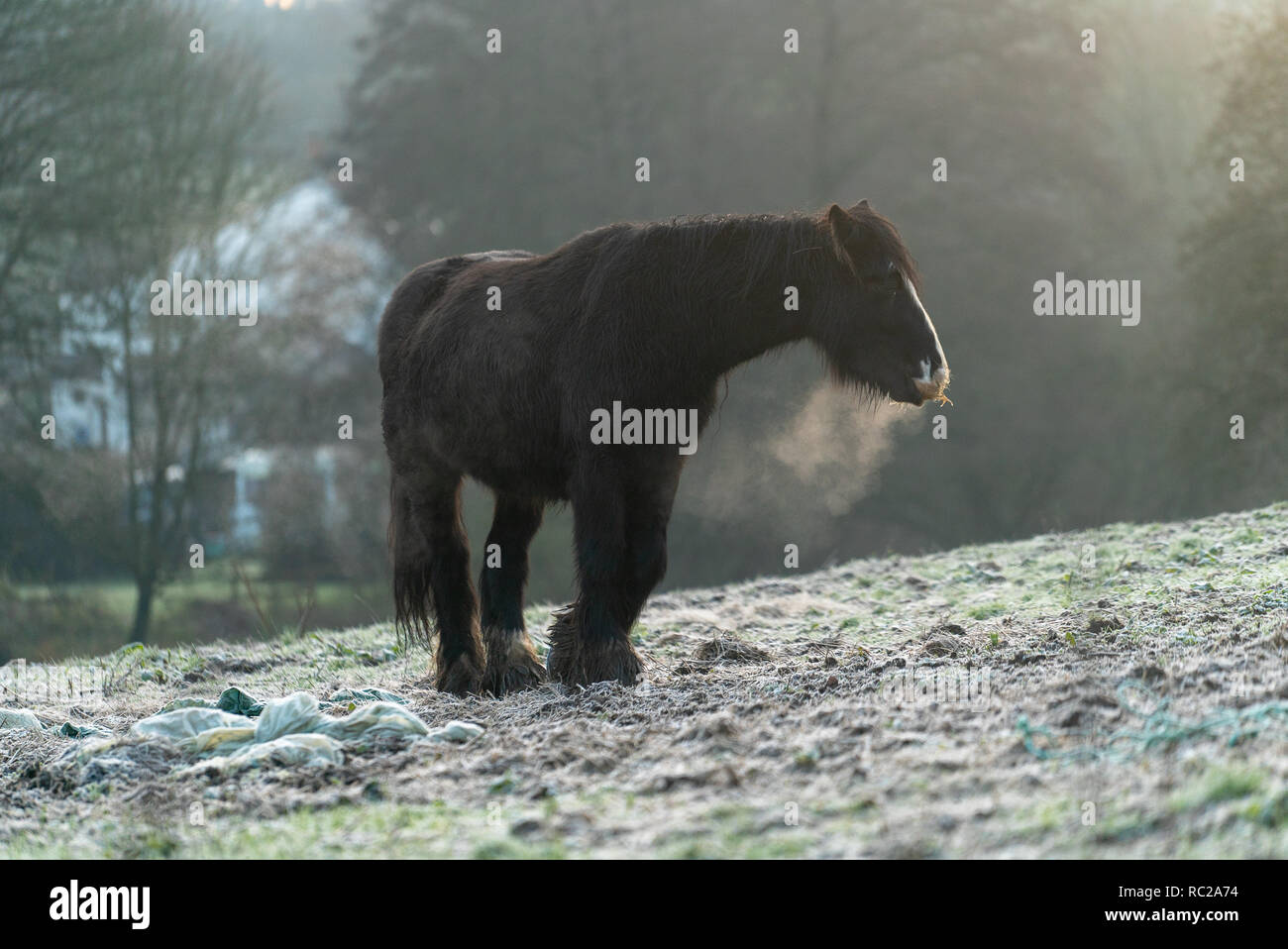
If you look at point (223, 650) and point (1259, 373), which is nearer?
point (223, 650)

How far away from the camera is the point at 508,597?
7.29m

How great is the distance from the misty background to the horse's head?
14006mm

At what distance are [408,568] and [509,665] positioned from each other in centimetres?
99

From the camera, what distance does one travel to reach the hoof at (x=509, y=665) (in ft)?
22.8

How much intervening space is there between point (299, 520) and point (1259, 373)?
17.8m

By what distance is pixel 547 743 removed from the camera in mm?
4859

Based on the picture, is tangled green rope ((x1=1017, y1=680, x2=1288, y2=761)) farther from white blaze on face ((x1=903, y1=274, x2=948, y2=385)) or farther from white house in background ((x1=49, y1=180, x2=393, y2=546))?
white house in background ((x1=49, y1=180, x2=393, y2=546))

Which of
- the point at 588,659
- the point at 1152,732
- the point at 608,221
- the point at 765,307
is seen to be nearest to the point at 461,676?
the point at 588,659

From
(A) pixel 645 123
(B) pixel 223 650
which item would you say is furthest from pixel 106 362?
(B) pixel 223 650

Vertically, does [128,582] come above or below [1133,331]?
below

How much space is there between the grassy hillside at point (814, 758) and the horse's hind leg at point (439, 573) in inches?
13.8

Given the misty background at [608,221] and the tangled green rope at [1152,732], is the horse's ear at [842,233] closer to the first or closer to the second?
the tangled green rope at [1152,732]

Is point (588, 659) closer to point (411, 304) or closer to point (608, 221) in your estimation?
point (411, 304)
